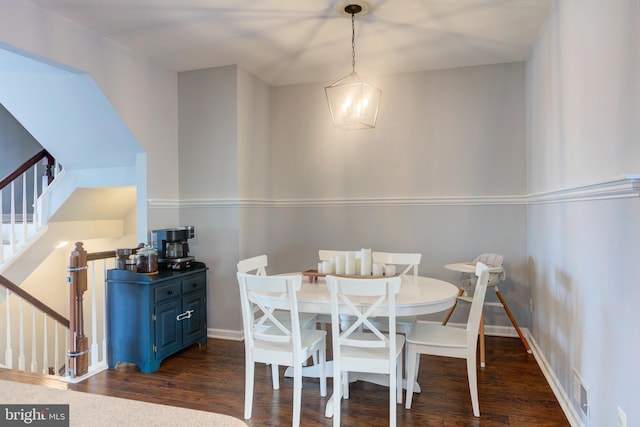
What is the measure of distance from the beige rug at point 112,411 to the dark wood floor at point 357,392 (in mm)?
1725

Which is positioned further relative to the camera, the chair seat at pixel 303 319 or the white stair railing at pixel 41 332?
the white stair railing at pixel 41 332

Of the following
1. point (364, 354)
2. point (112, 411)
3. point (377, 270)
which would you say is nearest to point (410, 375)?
point (364, 354)

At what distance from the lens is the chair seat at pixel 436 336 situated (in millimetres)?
2482

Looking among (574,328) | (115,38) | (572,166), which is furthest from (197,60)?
(574,328)

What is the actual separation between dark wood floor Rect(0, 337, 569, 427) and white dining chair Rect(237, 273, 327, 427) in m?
0.25

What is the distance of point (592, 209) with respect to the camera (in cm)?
202

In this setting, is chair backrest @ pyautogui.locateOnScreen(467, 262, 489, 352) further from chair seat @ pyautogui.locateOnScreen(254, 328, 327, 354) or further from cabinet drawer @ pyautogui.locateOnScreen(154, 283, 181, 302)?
cabinet drawer @ pyautogui.locateOnScreen(154, 283, 181, 302)

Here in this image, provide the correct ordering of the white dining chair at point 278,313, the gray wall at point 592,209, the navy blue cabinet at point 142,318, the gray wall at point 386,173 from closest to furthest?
1. the gray wall at point 592,209
2. the white dining chair at point 278,313
3. the navy blue cabinet at point 142,318
4. the gray wall at point 386,173

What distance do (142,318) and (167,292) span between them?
11.5 inches

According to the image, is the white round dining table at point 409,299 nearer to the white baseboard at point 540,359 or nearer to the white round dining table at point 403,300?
the white round dining table at point 403,300

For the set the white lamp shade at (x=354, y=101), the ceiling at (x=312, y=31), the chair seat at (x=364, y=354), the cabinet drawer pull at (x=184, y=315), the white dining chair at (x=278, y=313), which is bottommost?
the cabinet drawer pull at (x=184, y=315)

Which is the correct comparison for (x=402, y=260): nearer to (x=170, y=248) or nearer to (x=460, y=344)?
(x=460, y=344)

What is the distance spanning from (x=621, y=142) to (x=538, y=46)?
6.36 ft

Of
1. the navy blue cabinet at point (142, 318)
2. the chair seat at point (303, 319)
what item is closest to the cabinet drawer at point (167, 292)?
the navy blue cabinet at point (142, 318)
